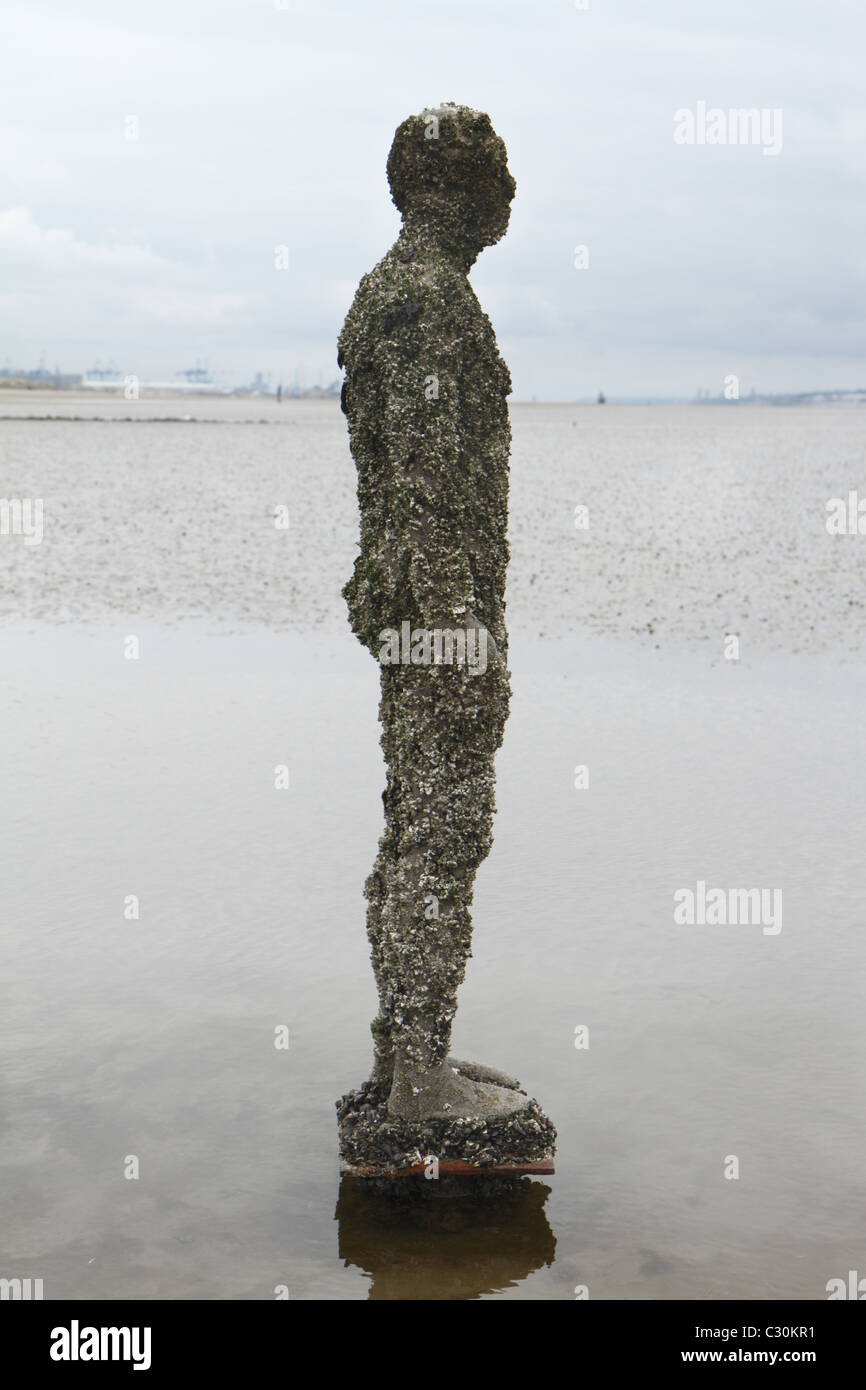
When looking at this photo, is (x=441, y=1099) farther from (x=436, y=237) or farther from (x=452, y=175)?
(x=452, y=175)

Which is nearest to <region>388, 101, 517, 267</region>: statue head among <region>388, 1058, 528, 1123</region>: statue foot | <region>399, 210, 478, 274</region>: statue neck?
<region>399, 210, 478, 274</region>: statue neck

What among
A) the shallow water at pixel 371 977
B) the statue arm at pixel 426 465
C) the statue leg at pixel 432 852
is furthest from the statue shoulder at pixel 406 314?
the shallow water at pixel 371 977

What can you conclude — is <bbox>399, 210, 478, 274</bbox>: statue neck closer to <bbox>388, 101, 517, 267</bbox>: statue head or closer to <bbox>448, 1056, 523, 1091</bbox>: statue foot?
<bbox>388, 101, 517, 267</bbox>: statue head

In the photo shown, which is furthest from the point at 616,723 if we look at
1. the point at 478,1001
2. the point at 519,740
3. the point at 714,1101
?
the point at 714,1101

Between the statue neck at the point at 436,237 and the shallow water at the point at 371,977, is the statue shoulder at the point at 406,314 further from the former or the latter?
the shallow water at the point at 371,977

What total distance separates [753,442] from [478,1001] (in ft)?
391

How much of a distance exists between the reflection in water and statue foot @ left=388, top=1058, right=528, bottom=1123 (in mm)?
386

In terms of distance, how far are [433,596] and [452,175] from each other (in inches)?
87.6

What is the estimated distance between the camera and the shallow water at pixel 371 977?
7875 millimetres

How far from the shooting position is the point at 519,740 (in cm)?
1823

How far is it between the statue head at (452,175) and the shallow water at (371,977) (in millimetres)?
5040

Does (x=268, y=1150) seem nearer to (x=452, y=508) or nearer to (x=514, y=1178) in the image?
(x=514, y=1178)

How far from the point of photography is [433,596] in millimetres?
7781

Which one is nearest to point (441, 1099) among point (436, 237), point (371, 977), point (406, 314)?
point (371, 977)
